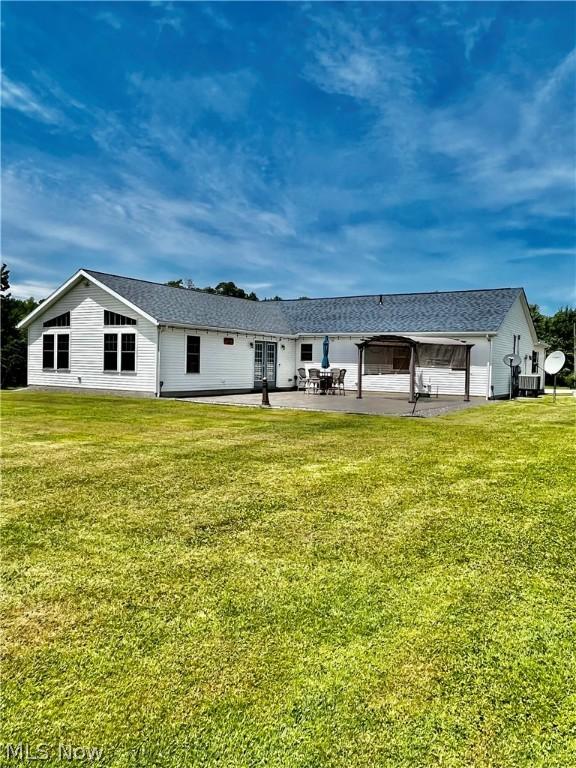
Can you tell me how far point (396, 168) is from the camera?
75.4 ft

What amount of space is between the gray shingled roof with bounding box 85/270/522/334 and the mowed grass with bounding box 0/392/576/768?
45.6ft

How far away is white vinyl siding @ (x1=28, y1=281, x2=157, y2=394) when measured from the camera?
17953 millimetres

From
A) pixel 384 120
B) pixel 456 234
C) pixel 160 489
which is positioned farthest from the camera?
pixel 456 234

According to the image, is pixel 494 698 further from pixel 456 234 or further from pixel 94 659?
pixel 456 234

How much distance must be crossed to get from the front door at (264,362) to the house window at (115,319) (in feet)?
19.0

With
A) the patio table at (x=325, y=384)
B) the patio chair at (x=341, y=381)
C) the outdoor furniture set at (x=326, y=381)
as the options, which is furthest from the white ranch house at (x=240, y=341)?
the patio table at (x=325, y=384)

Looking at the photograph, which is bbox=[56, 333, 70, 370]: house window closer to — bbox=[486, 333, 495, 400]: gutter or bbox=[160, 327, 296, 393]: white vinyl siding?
bbox=[160, 327, 296, 393]: white vinyl siding

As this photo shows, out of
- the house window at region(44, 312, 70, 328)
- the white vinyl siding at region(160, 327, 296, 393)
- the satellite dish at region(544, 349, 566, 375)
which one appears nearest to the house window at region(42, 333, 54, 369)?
the house window at region(44, 312, 70, 328)

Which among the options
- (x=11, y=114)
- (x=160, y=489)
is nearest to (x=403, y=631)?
(x=160, y=489)

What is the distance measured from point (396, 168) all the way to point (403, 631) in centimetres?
2423

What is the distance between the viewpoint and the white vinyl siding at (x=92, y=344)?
17953 mm

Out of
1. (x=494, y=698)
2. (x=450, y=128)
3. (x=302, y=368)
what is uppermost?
(x=450, y=128)

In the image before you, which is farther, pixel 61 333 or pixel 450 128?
pixel 61 333

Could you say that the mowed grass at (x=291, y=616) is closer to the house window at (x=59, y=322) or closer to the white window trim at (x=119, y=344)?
the white window trim at (x=119, y=344)
